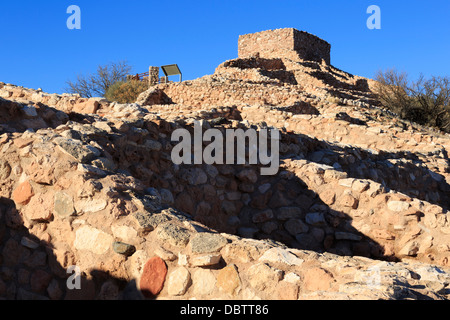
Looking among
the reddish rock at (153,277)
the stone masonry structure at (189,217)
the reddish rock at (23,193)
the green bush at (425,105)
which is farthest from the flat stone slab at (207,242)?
the green bush at (425,105)

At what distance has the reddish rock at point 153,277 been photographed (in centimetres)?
229

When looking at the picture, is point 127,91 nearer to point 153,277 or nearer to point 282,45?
point 282,45

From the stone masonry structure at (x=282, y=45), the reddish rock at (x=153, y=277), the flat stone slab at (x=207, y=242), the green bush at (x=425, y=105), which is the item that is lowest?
the reddish rock at (x=153, y=277)

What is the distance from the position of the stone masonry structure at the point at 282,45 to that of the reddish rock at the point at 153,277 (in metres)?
23.0

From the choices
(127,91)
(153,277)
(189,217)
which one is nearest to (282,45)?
(127,91)

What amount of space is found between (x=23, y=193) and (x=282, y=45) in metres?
24.0

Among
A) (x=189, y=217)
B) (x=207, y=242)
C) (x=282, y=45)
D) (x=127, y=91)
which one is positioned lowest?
(x=207, y=242)

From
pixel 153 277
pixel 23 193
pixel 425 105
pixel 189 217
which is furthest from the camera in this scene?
pixel 425 105

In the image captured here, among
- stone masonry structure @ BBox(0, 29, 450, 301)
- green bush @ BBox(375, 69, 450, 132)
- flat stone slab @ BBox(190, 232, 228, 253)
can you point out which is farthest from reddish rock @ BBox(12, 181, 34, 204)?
green bush @ BBox(375, 69, 450, 132)

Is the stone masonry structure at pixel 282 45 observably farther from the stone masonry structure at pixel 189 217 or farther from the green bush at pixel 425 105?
the stone masonry structure at pixel 189 217

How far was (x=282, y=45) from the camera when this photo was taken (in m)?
25.2

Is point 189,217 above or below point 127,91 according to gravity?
below
